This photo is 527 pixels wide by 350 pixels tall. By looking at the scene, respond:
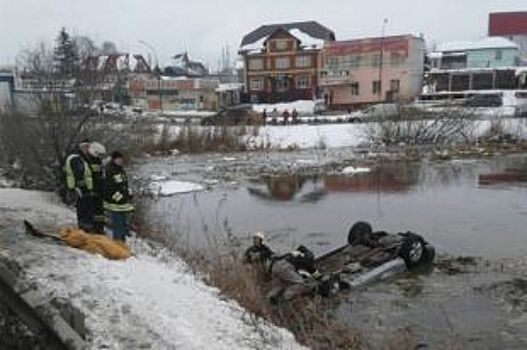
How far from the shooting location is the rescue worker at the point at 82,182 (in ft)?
37.4

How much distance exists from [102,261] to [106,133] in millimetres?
10477

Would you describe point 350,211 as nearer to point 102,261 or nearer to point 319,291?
point 319,291

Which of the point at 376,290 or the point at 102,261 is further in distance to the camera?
the point at 376,290

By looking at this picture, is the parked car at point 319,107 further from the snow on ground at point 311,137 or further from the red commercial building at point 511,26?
the red commercial building at point 511,26

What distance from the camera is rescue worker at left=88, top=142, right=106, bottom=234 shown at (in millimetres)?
11547

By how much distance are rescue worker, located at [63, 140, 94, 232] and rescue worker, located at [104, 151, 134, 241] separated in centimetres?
34

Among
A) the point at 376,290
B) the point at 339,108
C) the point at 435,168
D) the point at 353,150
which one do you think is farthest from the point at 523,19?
the point at 376,290

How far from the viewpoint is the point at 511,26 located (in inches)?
3851

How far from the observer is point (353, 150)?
39.1 metres

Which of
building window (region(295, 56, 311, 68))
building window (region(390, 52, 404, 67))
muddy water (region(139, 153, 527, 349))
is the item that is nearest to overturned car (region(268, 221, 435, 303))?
muddy water (region(139, 153, 527, 349))

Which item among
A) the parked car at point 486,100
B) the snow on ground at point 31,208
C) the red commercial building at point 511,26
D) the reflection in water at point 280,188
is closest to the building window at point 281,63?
the parked car at point 486,100

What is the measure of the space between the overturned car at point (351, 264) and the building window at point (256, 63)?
6646 cm

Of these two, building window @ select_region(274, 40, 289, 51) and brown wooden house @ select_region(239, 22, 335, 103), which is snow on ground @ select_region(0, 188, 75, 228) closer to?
brown wooden house @ select_region(239, 22, 335, 103)

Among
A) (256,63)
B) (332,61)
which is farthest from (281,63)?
(332,61)
